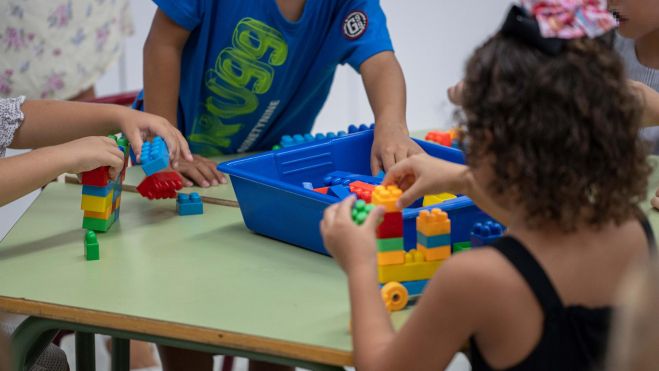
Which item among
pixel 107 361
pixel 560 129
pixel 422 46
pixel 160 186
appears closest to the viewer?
pixel 560 129

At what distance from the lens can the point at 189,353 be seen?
1619 mm

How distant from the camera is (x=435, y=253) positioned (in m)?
1.08

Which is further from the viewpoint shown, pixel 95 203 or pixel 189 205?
pixel 189 205

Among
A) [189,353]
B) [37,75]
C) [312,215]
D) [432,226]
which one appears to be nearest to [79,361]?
[189,353]

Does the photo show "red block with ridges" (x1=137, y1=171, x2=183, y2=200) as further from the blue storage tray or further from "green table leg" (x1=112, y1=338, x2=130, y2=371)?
"green table leg" (x1=112, y1=338, x2=130, y2=371)

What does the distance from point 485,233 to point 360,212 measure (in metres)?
0.17

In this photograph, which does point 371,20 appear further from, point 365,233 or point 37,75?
point 37,75

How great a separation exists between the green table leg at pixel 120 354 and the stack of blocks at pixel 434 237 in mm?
594

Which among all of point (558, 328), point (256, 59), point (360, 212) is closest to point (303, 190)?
point (360, 212)

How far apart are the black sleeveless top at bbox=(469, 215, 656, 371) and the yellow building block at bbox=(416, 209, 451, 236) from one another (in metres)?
0.20

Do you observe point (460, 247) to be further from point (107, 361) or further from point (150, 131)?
point (107, 361)

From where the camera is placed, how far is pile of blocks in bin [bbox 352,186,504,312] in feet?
3.47

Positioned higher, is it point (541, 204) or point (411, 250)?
point (541, 204)

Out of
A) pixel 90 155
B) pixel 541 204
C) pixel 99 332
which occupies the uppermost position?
pixel 541 204
